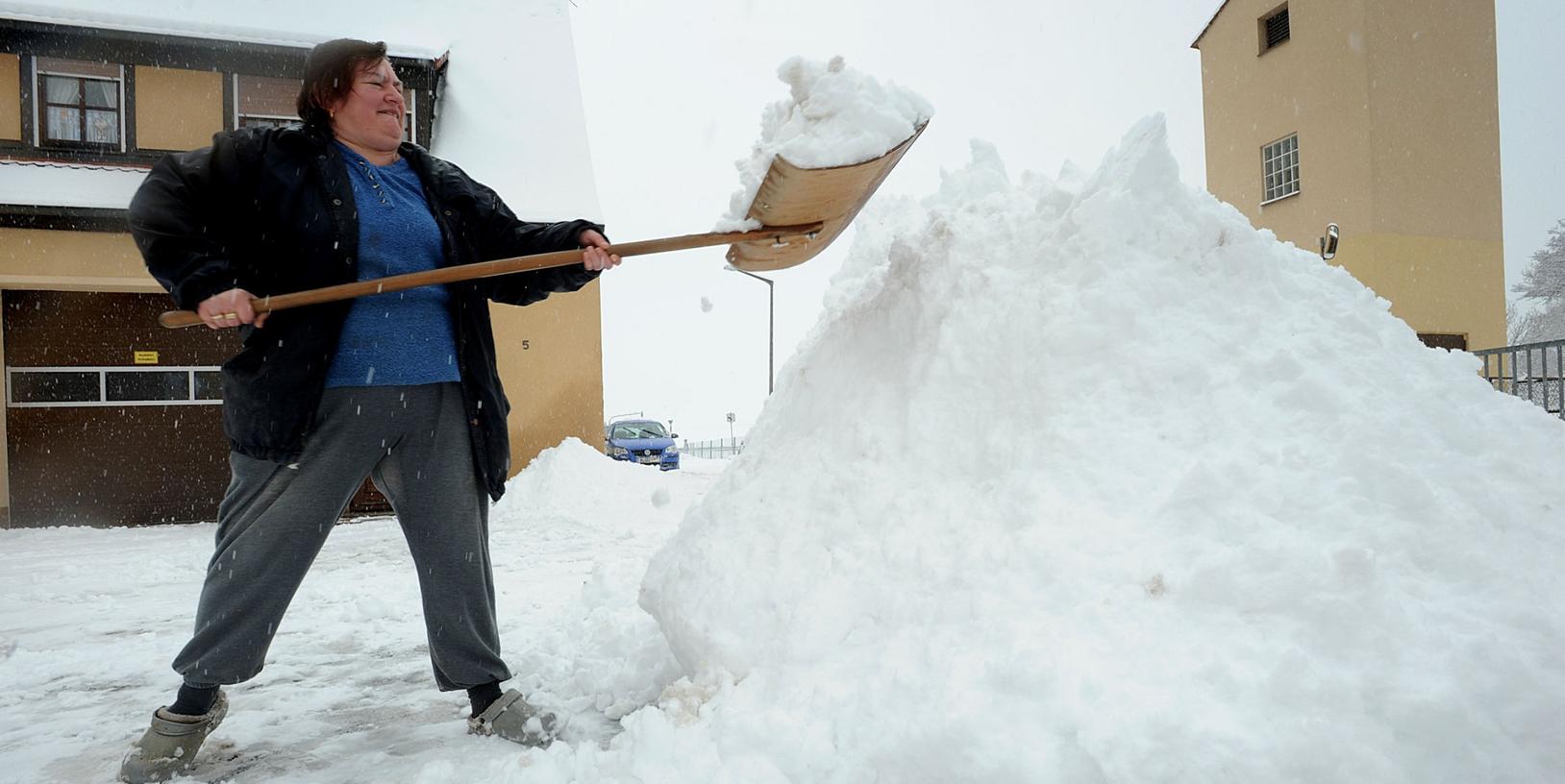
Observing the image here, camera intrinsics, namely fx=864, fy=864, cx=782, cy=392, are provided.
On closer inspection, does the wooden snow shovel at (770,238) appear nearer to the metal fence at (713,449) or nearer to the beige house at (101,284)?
the beige house at (101,284)

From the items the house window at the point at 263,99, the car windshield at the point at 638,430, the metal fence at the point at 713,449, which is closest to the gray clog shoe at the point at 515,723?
the house window at the point at 263,99

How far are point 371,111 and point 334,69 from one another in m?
0.13

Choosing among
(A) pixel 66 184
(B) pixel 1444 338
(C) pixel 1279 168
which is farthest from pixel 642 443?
(B) pixel 1444 338

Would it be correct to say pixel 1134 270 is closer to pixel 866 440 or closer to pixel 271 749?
pixel 866 440

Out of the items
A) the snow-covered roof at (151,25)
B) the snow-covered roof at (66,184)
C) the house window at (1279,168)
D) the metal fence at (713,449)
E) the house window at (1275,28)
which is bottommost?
the metal fence at (713,449)

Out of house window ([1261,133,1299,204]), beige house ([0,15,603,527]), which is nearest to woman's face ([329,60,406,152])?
beige house ([0,15,603,527])

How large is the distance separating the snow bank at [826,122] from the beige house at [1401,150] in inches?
457

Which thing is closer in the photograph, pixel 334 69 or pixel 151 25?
pixel 334 69

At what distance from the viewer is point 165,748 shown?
2.04m

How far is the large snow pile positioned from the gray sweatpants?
19.9 inches

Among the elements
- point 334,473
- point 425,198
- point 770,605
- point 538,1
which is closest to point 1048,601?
point 770,605

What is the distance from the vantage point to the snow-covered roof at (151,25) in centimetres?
870

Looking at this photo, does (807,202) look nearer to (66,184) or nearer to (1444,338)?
(66,184)

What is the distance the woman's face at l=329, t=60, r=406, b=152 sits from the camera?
223 cm
